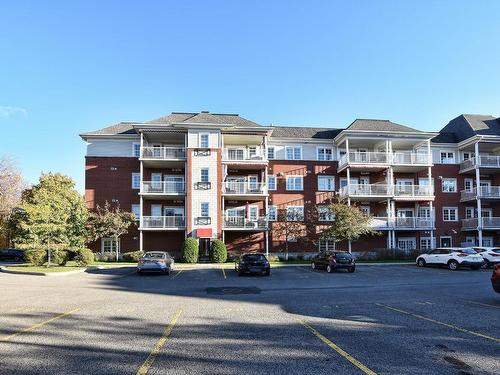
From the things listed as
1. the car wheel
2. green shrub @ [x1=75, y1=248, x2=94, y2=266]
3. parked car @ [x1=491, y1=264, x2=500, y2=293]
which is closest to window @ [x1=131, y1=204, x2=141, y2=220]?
green shrub @ [x1=75, y1=248, x2=94, y2=266]

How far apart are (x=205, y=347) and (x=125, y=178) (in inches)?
1325

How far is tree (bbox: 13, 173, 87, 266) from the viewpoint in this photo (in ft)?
88.9

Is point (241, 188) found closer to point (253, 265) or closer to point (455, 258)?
point (253, 265)

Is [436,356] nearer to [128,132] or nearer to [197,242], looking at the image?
[197,242]

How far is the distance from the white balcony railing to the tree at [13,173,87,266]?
36.8 m

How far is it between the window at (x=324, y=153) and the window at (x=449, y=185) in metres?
12.3

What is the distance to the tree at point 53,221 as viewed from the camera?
88.9 ft

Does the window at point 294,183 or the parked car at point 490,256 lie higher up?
the window at point 294,183

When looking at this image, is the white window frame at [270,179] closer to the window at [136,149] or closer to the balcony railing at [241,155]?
the balcony railing at [241,155]

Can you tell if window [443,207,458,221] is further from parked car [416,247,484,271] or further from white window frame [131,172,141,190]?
white window frame [131,172,141,190]

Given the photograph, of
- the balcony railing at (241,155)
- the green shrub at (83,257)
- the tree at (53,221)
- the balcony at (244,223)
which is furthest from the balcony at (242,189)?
the green shrub at (83,257)

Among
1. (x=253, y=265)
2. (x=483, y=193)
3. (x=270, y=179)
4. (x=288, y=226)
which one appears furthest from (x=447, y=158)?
(x=253, y=265)

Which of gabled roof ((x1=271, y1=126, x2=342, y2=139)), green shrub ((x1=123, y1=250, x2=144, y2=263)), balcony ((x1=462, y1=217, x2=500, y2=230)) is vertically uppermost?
gabled roof ((x1=271, y1=126, x2=342, y2=139))

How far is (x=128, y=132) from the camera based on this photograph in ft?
129
